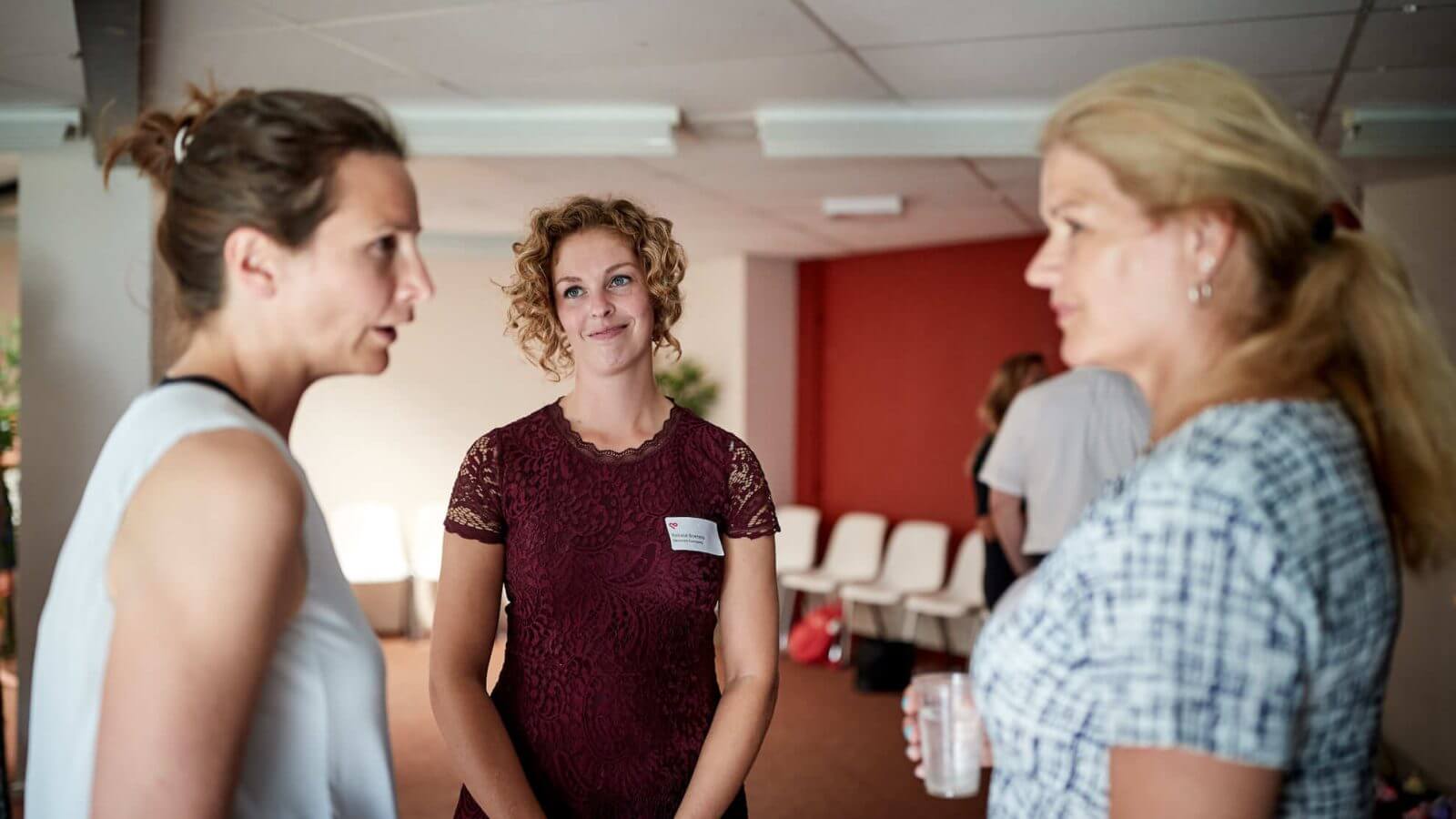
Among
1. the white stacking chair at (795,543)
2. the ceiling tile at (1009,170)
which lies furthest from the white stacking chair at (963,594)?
the ceiling tile at (1009,170)

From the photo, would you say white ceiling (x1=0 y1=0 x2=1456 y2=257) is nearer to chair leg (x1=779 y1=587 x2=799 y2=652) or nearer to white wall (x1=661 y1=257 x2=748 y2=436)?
white wall (x1=661 y1=257 x2=748 y2=436)

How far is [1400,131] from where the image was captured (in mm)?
3707

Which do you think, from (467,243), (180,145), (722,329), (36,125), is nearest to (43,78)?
(36,125)

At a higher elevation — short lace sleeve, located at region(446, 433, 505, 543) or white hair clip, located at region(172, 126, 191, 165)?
white hair clip, located at region(172, 126, 191, 165)

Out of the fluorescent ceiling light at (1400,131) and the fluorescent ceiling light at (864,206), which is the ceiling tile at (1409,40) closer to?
the fluorescent ceiling light at (1400,131)

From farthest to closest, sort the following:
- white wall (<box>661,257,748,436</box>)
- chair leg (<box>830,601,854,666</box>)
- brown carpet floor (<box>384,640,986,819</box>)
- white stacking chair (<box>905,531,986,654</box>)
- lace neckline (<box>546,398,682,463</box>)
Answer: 1. white wall (<box>661,257,748,436</box>)
2. chair leg (<box>830,601,854,666</box>)
3. white stacking chair (<box>905,531,986,654</box>)
4. brown carpet floor (<box>384,640,986,819</box>)
5. lace neckline (<box>546,398,682,463</box>)

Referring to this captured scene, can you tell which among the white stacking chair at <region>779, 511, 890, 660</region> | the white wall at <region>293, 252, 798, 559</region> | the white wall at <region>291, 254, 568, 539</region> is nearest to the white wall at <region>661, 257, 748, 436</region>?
the white wall at <region>293, 252, 798, 559</region>

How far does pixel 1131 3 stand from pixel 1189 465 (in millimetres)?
2213

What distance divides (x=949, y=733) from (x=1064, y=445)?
83.3 inches

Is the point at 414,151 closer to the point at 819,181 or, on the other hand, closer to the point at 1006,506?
the point at 819,181

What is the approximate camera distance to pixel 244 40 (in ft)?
9.99

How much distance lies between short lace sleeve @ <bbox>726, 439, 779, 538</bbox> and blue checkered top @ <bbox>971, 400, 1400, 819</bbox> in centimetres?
68

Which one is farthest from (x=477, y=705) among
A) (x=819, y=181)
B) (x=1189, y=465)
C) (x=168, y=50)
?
(x=819, y=181)

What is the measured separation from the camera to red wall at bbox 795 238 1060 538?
22.1 ft
